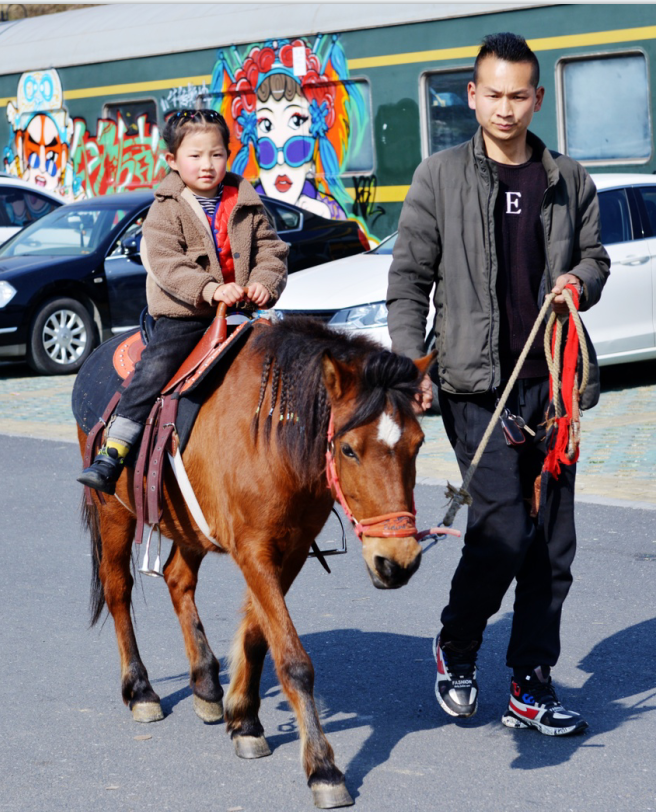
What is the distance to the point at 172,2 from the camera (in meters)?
18.0

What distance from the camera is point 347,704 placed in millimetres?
4750

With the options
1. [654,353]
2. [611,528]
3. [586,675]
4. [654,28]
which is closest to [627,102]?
[654,28]

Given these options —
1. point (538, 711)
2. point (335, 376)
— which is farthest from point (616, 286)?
point (335, 376)

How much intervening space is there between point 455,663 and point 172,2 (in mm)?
15357

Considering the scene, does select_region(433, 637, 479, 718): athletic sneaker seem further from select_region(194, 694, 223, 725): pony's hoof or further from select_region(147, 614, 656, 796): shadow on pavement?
select_region(194, 694, 223, 725): pony's hoof

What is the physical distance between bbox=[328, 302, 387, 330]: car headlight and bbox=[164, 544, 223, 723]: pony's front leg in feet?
18.8

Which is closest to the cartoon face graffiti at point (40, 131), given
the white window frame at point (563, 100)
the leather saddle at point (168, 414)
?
the white window frame at point (563, 100)

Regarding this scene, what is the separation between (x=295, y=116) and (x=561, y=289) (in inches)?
494

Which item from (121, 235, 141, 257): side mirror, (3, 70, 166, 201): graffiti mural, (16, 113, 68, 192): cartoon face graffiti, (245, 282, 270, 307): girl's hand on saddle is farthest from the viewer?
(16, 113, 68, 192): cartoon face graffiti

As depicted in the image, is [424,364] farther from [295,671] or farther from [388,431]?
[295,671]

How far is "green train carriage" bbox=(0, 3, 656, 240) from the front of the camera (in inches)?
518

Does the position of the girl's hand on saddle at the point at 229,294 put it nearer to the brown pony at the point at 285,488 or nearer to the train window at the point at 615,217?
the brown pony at the point at 285,488

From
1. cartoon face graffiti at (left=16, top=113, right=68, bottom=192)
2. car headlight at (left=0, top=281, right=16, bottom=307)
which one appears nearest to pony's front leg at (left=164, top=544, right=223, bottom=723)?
car headlight at (left=0, top=281, right=16, bottom=307)

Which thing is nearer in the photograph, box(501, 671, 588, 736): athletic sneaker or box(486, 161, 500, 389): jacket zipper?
box(486, 161, 500, 389): jacket zipper
